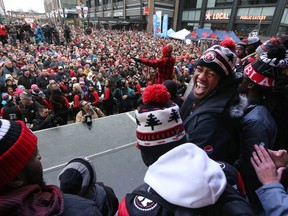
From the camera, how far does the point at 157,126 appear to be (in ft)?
3.75

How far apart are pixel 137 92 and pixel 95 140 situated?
4015 mm

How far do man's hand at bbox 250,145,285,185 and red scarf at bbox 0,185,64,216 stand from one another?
1.07 meters

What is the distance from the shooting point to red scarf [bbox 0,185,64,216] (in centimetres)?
72

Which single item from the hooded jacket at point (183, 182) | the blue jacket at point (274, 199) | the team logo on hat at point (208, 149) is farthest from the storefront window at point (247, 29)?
the hooded jacket at point (183, 182)

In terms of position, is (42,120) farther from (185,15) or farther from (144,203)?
(185,15)

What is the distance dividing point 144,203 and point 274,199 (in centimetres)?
67

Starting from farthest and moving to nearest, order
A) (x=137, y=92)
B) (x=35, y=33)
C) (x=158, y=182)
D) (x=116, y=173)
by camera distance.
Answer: (x=35, y=33) < (x=137, y=92) < (x=116, y=173) < (x=158, y=182)

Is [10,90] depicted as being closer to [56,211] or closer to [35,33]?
[56,211]

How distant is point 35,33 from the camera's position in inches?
644

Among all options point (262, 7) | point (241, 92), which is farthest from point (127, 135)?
point (262, 7)

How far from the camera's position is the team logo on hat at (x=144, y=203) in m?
0.70

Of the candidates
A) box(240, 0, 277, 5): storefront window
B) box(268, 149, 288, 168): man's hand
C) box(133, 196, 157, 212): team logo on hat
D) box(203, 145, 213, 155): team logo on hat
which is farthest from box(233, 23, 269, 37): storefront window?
box(133, 196, 157, 212): team logo on hat

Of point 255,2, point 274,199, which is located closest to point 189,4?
point 255,2

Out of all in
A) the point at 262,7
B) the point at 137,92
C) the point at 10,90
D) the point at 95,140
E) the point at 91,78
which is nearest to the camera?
the point at 95,140
